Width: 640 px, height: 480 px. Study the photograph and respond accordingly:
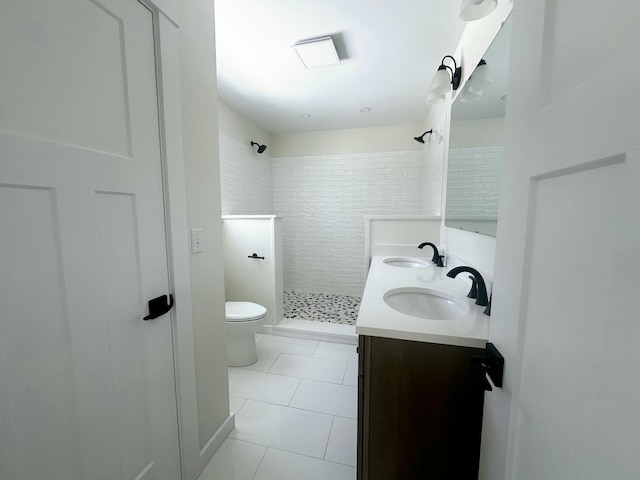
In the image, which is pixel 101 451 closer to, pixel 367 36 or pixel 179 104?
pixel 179 104

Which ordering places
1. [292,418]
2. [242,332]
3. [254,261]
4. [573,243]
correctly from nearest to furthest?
[573,243]
[292,418]
[242,332]
[254,261]

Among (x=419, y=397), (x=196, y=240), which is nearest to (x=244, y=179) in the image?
(x=196, y=240)

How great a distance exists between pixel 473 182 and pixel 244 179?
2.65 meters

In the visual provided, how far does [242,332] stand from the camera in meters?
2.02

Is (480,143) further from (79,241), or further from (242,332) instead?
(242,332)

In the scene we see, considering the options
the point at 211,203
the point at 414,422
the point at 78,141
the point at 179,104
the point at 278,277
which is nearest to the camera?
the point at 78,141

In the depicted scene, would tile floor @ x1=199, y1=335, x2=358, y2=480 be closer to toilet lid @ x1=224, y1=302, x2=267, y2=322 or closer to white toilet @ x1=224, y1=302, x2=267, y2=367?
white toilet @ x1=224, y1=302, x2=267, y2=367

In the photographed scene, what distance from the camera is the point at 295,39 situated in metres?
1.78

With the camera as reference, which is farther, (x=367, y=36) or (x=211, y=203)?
(x=367, y=36)

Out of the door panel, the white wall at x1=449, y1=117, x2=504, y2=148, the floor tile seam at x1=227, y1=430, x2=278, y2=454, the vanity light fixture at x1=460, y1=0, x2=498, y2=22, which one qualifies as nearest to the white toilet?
the floor tile seam at x1=227, y1=430, x2=278, y2=454

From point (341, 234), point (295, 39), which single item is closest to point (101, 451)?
point (295, 39)

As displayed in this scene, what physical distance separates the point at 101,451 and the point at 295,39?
2.38 m

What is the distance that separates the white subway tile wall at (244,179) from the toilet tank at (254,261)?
1.15 feet

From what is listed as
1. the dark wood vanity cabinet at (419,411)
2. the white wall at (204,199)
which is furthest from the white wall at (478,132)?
the white wall at (204,199)
